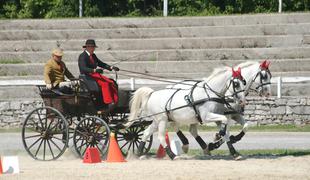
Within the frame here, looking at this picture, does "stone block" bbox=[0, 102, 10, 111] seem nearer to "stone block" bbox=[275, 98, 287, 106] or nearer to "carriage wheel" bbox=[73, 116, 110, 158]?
"stone block" bbox=[275, 98, 287, 106]

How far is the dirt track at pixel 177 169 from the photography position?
1380cm

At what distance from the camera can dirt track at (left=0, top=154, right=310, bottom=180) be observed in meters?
13.8

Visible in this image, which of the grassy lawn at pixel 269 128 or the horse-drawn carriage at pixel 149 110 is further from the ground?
the horse-drawn carriage at pixel 149 110

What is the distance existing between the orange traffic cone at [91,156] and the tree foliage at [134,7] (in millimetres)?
17531

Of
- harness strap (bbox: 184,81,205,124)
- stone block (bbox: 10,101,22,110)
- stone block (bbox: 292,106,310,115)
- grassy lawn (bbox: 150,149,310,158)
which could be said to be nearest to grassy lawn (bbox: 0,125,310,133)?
stone block (bbox: 292,106,310,115)

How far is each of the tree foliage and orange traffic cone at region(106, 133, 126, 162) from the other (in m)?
17.4

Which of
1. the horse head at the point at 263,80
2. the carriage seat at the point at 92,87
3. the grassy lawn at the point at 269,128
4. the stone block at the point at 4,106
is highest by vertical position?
the horse head at the point at 263,80

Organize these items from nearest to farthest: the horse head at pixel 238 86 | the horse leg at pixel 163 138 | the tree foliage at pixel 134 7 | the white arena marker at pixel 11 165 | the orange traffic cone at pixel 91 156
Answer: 1. the white arena marker at pixel 11 165
2. the orange traffic cone at pixel 91 156
3. the horse head at pixel 238 86
4. the horse leg at pixel 163 138
5. the tree foliage at pixel 134 7

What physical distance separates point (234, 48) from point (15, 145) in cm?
1048

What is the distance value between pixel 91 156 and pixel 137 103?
64.2 inches

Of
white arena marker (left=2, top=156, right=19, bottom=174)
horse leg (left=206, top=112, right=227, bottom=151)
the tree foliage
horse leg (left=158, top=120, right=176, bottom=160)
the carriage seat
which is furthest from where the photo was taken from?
the tree foliage

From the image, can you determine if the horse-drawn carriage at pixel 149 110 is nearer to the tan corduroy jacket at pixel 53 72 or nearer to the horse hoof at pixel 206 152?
the horse hoof at pixel 206 152

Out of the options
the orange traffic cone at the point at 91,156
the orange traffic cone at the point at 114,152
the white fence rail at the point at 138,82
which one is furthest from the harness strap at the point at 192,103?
the white fence rail at the point at 138,82

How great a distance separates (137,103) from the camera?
1697cm
